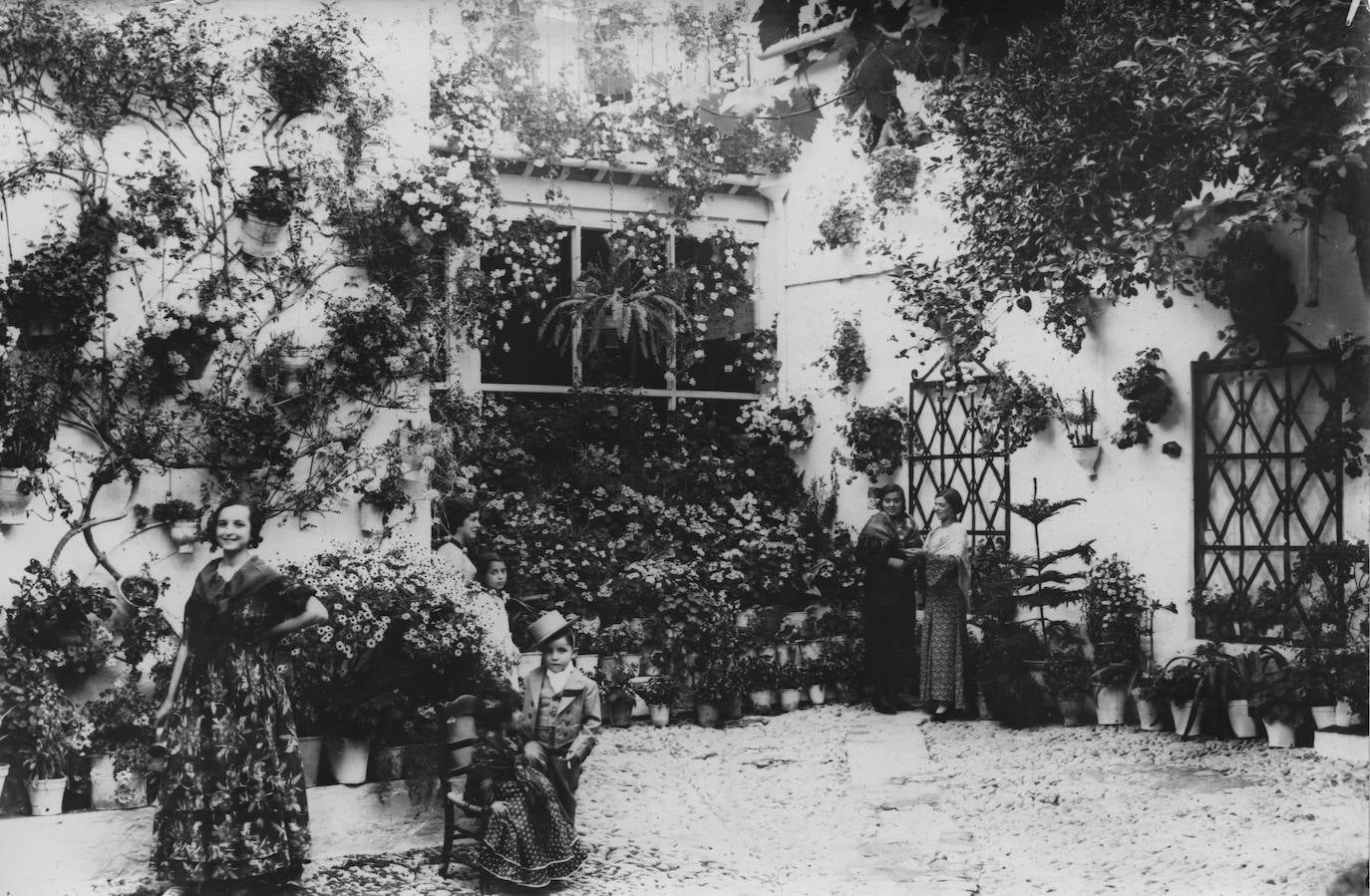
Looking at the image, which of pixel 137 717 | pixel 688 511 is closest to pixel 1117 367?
pixel 688 511

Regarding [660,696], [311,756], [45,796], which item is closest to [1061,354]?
[660,696]

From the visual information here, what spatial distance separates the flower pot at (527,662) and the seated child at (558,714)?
0.14 m

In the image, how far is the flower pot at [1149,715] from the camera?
472 centimetres

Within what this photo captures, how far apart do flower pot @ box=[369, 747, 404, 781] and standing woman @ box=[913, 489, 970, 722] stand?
8.48 feet

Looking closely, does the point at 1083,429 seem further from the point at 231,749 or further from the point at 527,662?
the point at 231,749

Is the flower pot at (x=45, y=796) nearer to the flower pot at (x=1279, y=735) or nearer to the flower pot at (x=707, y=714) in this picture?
the flower pot at (x=707, y=714)

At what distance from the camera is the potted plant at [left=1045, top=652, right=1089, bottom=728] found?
5020 mm

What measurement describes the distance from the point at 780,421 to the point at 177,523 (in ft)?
9.15

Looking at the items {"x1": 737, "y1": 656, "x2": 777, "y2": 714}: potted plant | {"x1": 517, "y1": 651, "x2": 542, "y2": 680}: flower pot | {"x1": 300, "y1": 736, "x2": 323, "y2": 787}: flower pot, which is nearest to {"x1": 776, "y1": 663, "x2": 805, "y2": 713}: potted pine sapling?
{"x1": 737, "y1": 656, "x2": 777, "y2": 714}: potted plant

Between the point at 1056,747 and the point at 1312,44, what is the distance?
283 cm

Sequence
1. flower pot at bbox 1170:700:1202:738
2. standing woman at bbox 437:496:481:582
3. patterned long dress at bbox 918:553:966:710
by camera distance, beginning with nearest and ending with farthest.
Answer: standing woman at bbox 437:496:481:582, flower pot at bbox 1170:700:1202:738, patterned long dress at bbox 918:553:966:710

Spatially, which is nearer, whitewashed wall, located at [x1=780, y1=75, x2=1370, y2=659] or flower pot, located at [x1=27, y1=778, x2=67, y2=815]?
flower pot, located at [x1=27, y1=778, x2=67, y2=815]

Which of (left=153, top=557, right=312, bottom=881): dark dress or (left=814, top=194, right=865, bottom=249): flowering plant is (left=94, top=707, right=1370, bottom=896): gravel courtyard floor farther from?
(left=814, top=194, right=865, bottom=249): flowering plant

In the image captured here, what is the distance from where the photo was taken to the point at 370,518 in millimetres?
4133
